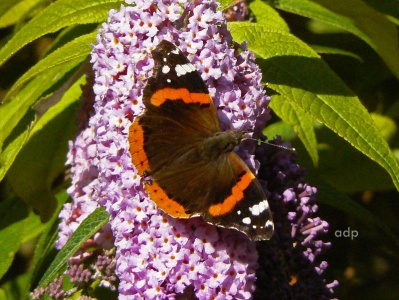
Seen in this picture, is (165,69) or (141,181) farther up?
(165,69)

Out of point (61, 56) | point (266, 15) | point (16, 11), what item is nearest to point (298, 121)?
point (266, 15)

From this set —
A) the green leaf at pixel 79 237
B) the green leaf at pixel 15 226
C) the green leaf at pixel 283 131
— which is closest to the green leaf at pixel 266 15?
the green leaf at pixel 283 131

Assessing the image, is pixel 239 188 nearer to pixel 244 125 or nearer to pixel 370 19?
pixel 244 125

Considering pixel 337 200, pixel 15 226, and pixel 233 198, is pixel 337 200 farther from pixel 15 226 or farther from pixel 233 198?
pixel 15 226

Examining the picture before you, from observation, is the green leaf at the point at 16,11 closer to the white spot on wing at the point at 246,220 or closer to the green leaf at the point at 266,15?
the green leaf at the point at 266,15

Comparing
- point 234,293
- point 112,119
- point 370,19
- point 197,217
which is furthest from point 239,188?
point 370,19

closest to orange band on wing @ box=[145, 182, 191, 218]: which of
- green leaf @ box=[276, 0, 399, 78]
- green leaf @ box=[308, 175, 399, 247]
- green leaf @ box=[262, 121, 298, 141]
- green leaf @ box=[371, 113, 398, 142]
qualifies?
green leaf @ box=[276, 0, 399, 78]
